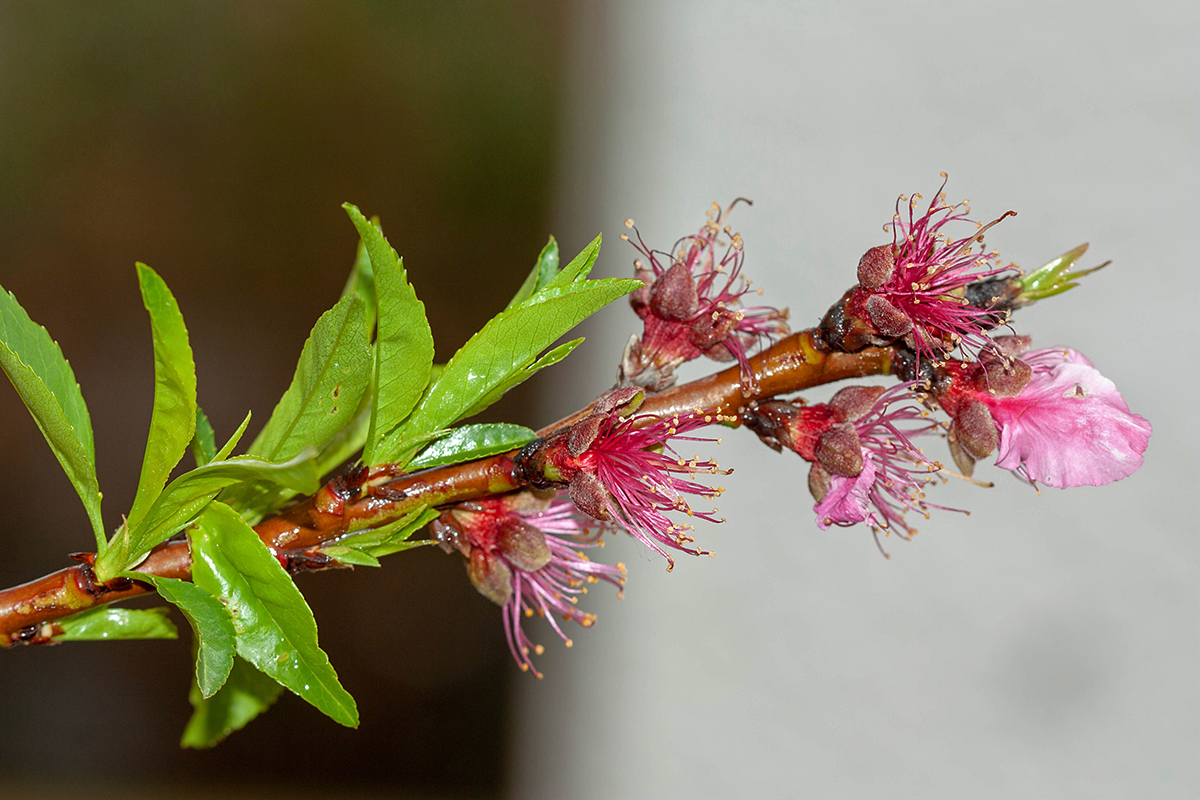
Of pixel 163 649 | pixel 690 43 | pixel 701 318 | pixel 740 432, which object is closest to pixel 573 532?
pixel 701 318

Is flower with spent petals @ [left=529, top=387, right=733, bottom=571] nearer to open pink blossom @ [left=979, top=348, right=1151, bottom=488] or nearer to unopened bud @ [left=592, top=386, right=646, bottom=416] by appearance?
unopened bud @ [left=592, top=386, right=646, bottom=416]

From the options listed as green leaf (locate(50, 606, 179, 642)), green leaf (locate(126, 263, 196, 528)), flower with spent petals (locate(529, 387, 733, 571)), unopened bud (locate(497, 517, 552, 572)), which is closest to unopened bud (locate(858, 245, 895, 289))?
flower with spent petals (locate(529, 387, 733, 571))

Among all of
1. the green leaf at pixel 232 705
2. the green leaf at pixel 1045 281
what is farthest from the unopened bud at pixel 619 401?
the green leaf at pixel 232 705

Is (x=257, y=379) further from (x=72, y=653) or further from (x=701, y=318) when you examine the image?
(x=701, y=318)

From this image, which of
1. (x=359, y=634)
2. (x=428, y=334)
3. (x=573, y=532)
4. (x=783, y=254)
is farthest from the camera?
(x=359, y=634)

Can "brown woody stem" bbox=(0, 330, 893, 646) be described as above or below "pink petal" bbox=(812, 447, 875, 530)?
above

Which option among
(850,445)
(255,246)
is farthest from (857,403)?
(255,246)

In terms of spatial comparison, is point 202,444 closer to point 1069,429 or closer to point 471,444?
point 471,444
